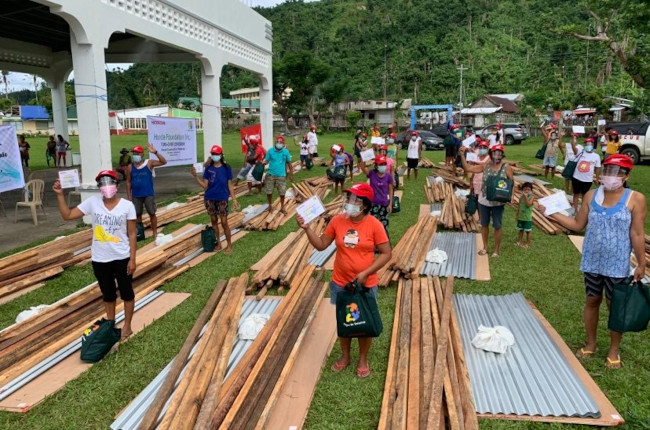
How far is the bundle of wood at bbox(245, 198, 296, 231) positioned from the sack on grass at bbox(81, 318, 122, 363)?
18.9 feet

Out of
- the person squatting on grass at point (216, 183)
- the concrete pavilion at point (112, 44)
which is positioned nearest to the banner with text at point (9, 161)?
the concrete pavilion at point (112, 44)

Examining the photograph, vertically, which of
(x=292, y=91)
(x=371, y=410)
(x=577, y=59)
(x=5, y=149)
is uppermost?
(x=577, y=59)

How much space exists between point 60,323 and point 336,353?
3.19 meters

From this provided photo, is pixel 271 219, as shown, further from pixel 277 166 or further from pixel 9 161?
pixel 9 161

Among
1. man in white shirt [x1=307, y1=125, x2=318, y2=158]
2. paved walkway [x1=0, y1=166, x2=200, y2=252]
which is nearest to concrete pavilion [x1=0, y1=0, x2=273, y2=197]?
paved walkway [x1=0, y1=166, x2=200, y2=252]

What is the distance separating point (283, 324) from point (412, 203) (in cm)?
872

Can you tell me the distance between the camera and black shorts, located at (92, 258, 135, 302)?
4.97 metres

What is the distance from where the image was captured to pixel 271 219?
10891 millimetres

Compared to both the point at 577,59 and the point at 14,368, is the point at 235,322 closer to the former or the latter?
the point at 14,368

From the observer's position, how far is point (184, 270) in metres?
7.70

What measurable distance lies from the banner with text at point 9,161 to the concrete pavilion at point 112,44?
3.92 ft

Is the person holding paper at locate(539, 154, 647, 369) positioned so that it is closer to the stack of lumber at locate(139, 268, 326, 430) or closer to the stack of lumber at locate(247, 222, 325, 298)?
the stack of lumber at locate(139, 268, 326, 430)

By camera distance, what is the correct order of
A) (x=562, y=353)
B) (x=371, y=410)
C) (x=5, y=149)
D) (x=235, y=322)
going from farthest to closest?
(x=5, y=149) → (x=235, y=322) → (x=562, y=353) → (x=371, y=410)

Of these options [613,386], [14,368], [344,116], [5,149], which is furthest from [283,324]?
[344,116]
